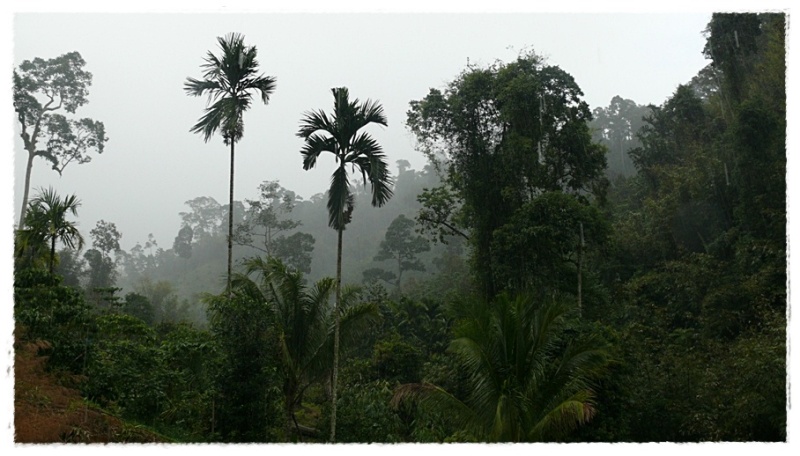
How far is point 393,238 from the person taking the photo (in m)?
36.8

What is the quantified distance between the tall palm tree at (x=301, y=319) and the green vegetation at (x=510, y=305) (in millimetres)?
37

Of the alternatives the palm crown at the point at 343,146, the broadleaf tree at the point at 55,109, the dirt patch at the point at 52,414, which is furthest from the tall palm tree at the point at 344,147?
the broadleaf tree at the point at 55,109

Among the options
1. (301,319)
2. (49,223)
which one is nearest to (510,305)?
(301,319)

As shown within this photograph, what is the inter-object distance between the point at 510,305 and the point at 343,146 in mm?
3377

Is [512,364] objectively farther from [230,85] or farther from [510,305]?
[230,85]

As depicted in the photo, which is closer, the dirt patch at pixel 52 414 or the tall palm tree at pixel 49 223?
the dirt patch at pixel 52 414

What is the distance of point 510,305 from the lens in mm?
7934

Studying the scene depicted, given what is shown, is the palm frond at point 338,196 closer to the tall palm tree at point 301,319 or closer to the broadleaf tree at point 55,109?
the tall palm tree at point 301,319

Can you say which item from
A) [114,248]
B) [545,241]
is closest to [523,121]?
[545,241]

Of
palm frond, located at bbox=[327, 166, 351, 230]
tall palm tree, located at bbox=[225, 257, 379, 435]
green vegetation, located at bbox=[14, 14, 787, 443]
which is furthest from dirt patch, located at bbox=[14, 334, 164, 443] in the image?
palm frond, located at bbox=[327, 166, 351, 230]

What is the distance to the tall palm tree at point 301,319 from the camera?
9938 mm

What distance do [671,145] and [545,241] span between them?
46.1 ft

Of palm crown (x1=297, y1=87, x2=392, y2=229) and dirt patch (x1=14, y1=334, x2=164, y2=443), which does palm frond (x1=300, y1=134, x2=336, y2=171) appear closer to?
palm crown (x1=297, y1=87, x2=392, y2=229)

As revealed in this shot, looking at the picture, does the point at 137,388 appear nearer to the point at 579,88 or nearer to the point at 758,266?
the point at 579,88
